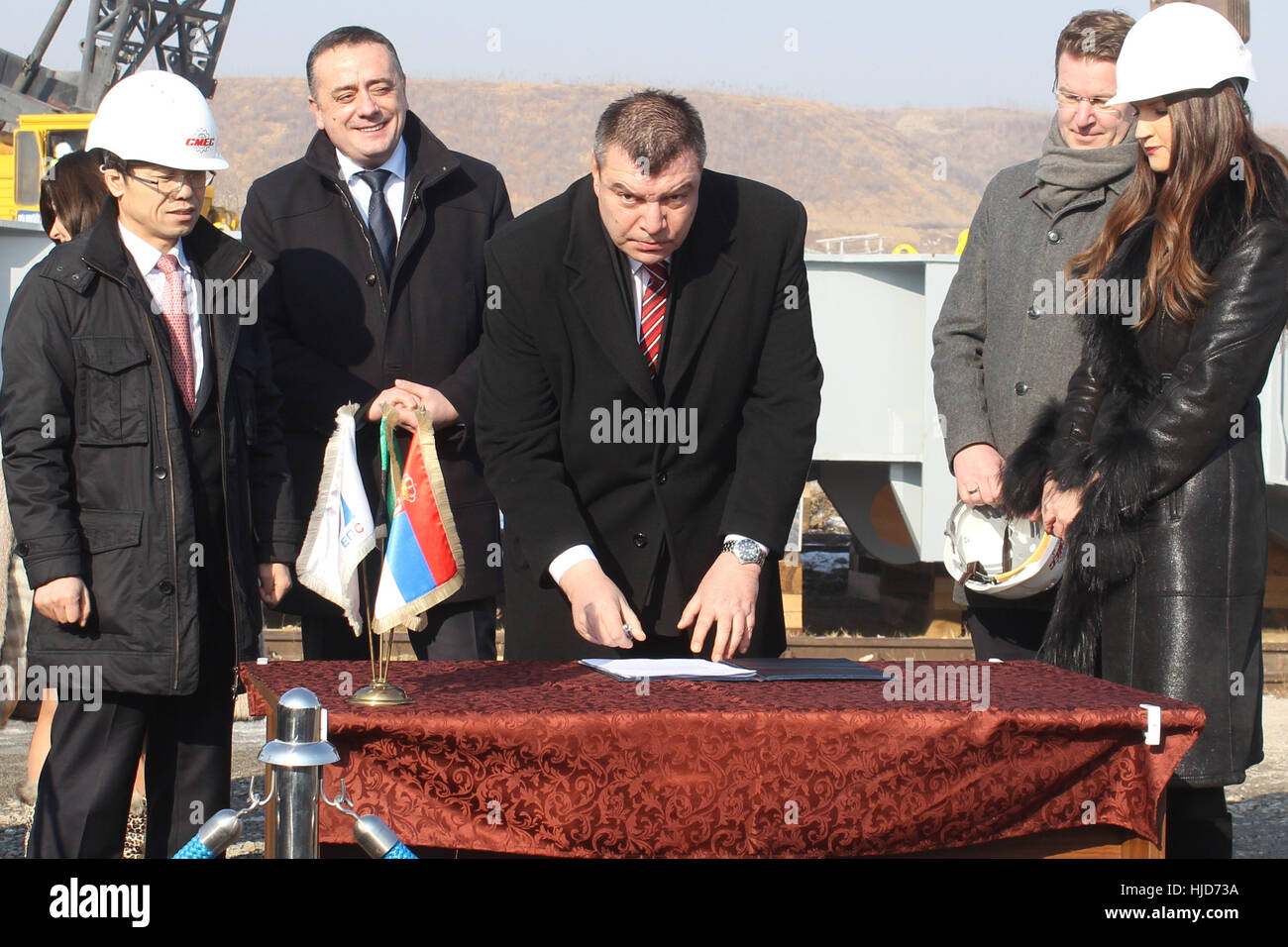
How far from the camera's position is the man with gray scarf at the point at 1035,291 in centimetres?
380

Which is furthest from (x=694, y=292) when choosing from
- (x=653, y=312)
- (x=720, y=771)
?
(x=720, y=771)

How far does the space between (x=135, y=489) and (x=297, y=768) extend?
5.02ft

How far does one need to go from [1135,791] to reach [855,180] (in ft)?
206

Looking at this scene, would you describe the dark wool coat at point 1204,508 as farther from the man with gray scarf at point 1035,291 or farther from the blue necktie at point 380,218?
the blue necktie at point 380,218

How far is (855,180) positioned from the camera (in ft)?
→ 209

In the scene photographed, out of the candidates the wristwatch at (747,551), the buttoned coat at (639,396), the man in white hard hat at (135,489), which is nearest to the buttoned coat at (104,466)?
the man in white hard hat at (135,489)

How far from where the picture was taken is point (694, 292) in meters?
3.41

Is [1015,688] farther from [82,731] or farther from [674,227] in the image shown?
[82,731]

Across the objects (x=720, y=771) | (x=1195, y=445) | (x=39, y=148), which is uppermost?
(x=39, y=148)

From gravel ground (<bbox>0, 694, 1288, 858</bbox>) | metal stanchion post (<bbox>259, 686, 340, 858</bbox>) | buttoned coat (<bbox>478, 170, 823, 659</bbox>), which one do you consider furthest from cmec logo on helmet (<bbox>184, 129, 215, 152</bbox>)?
metal stanchion post (<bbox>259, 686, 340, 858</bbox>)

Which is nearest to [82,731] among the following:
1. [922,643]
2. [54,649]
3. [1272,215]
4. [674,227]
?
[54,649]

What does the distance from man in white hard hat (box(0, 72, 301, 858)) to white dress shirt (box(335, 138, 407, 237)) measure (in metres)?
0.66

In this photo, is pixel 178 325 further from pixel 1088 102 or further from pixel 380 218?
pixel 1088 102

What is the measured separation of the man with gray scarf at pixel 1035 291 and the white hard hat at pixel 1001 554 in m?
0.07
